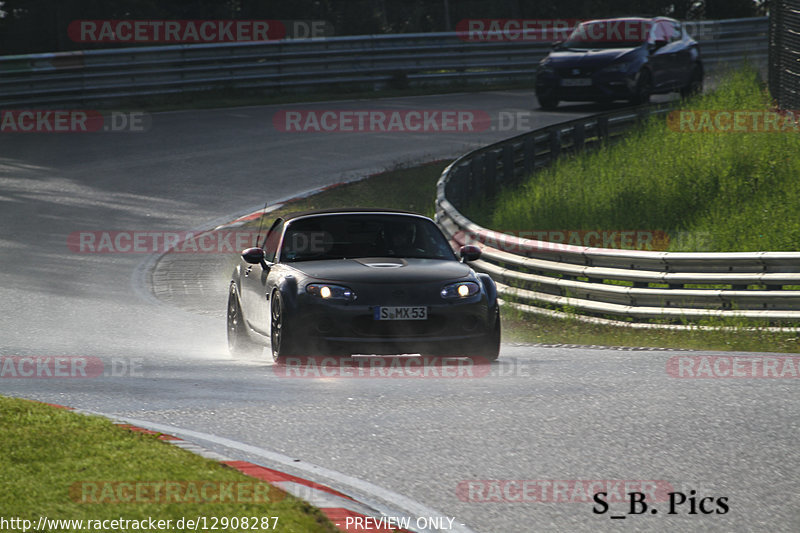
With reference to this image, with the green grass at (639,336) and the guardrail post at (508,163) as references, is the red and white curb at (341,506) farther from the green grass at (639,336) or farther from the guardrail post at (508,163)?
the guardrail post at (508,163)

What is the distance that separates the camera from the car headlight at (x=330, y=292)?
29.0 feet

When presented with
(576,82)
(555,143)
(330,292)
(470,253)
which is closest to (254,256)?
(330,292)

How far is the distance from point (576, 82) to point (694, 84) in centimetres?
355

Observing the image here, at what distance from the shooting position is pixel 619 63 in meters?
22.4

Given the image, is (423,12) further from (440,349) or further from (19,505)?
(19,505)

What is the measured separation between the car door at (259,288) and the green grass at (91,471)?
318 centimetres

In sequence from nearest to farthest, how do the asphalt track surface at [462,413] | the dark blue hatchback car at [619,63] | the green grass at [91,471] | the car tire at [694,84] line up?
1. the green grass at [91,471]
2. the asphalt track surface at [462,413]
3. the dark blue hatchback car at [619,63]
4. the car tire at [694,84]

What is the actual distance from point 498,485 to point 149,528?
1841 millimetres

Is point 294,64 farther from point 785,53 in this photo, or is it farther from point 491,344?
point 491,344

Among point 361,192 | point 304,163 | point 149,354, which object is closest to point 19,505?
point 149,354

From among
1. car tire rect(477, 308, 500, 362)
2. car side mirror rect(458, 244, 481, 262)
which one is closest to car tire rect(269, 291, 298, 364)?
car tire rect(477, 308, 500, 362)

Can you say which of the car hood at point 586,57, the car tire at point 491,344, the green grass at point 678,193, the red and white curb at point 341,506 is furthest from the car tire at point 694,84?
the red and white curb at point 341,506

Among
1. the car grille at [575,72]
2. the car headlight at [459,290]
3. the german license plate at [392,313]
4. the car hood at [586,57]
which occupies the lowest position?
the german license plate at [392,313]

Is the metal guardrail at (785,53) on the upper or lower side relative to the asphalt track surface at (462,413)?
upper
